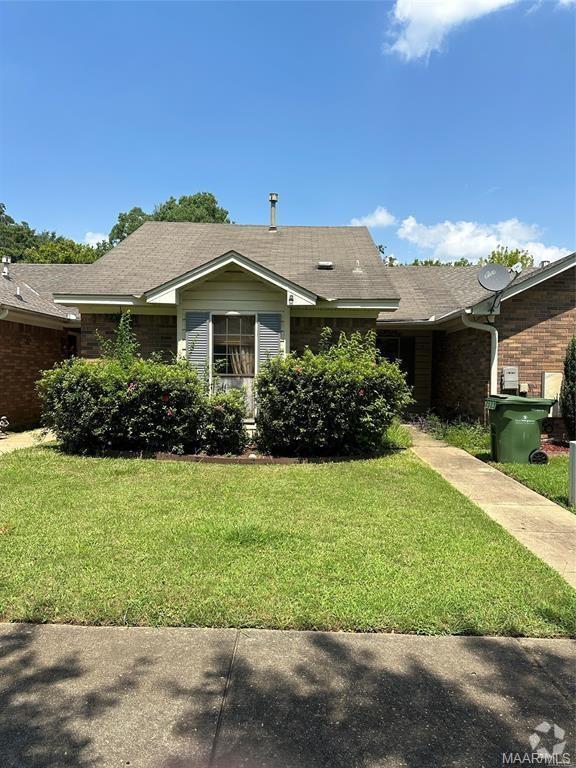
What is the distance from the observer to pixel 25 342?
13148 millimetres

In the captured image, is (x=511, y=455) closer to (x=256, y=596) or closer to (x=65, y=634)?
(x=256, y=596)

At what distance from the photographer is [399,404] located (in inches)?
363

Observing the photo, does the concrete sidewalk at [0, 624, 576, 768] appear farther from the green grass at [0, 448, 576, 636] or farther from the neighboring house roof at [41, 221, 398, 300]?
the neighboring house roof at [41, 221, 398, 300]

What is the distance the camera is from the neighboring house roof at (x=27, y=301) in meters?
12.1

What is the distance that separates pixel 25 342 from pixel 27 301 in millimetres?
1112

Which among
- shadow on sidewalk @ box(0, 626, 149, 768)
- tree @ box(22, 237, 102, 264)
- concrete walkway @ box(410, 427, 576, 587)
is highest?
tree @ box(22, 237, 102, 264)

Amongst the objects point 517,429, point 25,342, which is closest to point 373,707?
point 517,429

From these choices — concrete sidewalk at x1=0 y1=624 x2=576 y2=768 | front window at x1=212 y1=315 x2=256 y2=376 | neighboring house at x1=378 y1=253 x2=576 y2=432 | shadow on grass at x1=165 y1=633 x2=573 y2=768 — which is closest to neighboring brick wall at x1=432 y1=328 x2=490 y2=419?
neighboring house at x1=378 y1=253 x2=576 y2=432

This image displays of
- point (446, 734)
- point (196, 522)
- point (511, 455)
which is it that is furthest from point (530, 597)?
point (511, 455)

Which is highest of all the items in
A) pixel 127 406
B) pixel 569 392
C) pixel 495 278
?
pixel 495 278

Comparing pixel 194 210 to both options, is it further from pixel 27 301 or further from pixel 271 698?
pixel 271 698

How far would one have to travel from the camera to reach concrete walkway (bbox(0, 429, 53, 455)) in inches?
388

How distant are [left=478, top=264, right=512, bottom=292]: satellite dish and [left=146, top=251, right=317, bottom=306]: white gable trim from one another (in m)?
3.46

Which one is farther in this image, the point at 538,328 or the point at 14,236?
the point at 14,236
